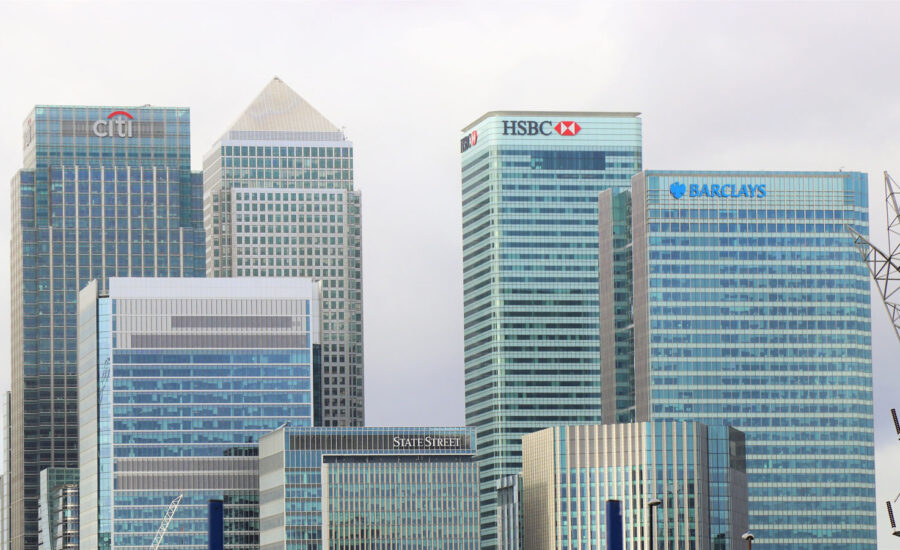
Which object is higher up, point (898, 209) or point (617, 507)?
point (898, 209)

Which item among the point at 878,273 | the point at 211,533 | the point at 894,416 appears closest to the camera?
the point at 894,416

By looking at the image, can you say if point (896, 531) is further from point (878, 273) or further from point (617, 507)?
point (617, 507)

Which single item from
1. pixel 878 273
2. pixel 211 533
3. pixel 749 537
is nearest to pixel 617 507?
pixel 211 533

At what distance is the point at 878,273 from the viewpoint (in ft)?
367

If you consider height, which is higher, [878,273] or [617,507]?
[878,273]

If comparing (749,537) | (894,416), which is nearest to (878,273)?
(894,416)

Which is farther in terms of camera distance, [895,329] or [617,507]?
[617,507]

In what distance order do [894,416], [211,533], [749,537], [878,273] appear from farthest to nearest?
[211,533], [749,537], [878,273], [894,416]

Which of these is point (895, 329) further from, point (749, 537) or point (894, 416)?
point (749, 537)

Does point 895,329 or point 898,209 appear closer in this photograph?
point 895,329

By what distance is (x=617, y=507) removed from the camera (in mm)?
180125

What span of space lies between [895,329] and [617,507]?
251ft

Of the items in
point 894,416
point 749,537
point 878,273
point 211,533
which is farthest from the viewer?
point 211,533

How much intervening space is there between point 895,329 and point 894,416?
4631mm
